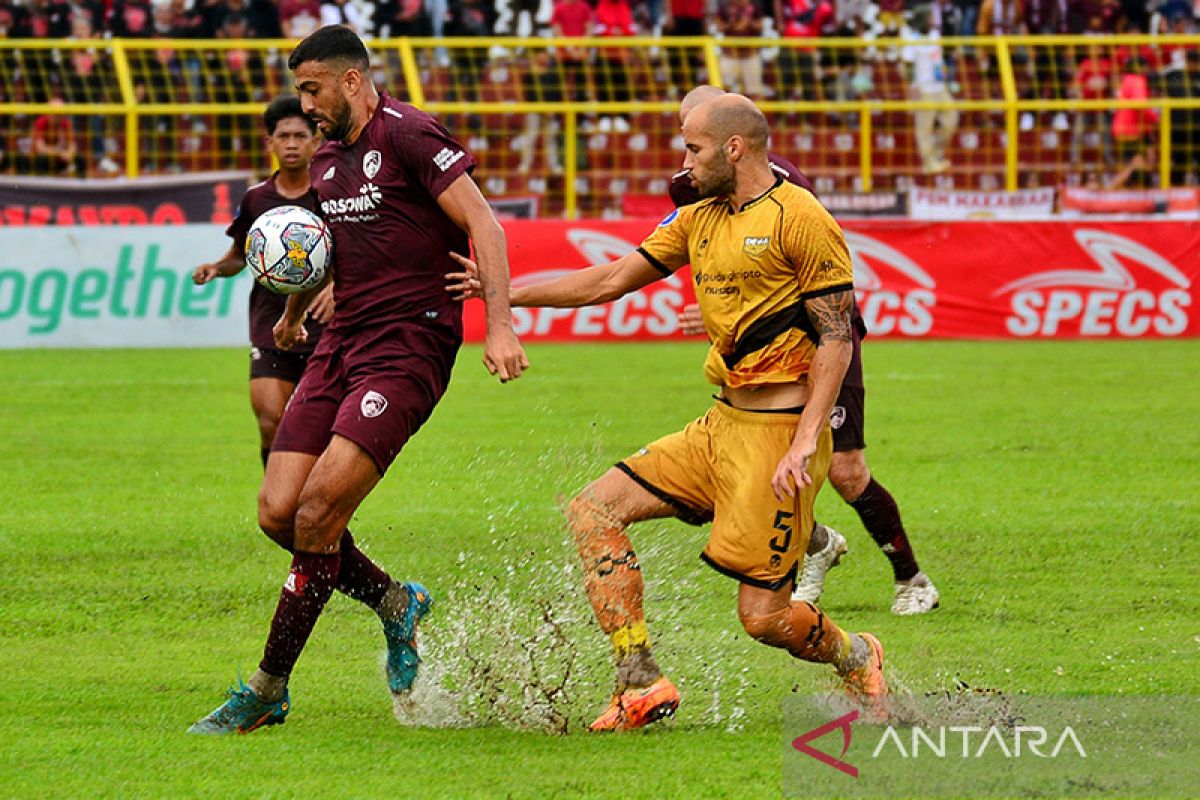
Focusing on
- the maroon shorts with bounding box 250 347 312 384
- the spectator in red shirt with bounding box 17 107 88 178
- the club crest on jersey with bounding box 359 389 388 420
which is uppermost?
the club crest on jersey with bounding box 359 389 388 420

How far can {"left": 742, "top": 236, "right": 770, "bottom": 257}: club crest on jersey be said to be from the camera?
615 centimetres

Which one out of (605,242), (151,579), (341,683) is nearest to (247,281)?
(605,242)

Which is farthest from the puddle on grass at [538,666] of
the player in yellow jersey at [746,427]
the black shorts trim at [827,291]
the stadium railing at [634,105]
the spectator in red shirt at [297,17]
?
the spectator in red shirt at [297,17]

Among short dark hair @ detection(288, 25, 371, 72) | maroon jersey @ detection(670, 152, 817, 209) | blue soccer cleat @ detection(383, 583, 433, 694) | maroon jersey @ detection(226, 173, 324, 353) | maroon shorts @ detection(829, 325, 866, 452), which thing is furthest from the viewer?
maroon jersey @ detection(226, 173, 324, 353)

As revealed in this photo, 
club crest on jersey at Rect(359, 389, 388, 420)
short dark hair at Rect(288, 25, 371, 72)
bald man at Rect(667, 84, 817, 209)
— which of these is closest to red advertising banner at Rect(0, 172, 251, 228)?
bald man at Rect(667, 84, 817, 209)

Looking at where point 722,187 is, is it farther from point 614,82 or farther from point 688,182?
point 614,82

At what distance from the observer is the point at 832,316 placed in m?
6.09

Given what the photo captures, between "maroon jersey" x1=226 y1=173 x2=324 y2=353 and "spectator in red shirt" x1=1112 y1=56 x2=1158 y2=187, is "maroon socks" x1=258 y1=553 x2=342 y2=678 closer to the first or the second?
"maroon jersey" x1=226 y1=173 x2=324 y2=353

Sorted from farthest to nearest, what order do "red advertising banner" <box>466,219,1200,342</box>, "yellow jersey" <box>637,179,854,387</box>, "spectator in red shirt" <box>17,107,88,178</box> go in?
"spectator in red shirt" <box>17,107,88,178</box> → "red advertising banner" <box>466,219,1200,342</box> → "yellow jersey" <box>637,179,854,387</box>

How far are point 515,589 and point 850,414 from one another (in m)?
1.75

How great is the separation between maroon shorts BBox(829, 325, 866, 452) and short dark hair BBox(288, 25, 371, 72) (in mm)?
2585

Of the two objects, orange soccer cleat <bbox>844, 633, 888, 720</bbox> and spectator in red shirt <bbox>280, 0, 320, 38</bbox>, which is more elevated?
spectator in red shirt <bbox>280, 0, 320, 38</bbox>

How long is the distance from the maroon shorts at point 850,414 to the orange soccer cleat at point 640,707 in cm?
217

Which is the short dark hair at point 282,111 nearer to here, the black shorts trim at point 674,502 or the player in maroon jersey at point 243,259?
the player in maroon jersey at point 243,259
